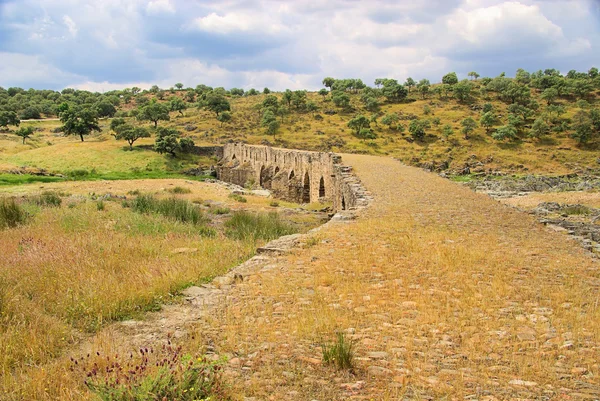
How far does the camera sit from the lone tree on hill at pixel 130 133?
55.2m

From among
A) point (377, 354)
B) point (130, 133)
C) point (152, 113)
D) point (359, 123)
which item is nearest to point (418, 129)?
point (359, 123)

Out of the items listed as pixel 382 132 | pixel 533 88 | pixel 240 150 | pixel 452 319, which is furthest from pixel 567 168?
pixel 452 319

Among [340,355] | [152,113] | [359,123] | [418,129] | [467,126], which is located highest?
[152,113]

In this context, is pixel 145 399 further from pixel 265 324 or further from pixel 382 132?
pixel 382 132

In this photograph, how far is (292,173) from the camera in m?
36.7

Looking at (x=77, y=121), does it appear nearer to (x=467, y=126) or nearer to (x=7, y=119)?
(x=7, y=119)

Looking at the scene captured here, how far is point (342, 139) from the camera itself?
54.6m

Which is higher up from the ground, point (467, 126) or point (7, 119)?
point (7, 119)

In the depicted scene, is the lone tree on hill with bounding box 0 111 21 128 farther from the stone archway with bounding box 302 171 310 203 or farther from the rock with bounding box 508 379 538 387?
the rock with bounding box 508 379 538 387

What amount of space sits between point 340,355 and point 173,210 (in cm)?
1095

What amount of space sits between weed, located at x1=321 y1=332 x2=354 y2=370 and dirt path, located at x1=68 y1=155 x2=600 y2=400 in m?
0.09

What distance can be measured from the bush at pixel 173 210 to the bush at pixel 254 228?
1.30m

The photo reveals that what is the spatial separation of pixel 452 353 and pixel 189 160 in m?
52.3

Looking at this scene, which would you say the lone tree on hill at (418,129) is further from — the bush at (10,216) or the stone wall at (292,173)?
the bush at (10,216)
